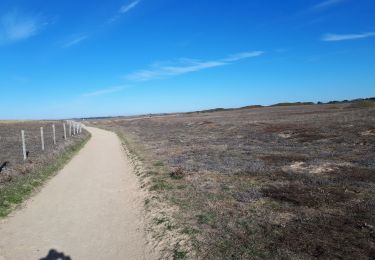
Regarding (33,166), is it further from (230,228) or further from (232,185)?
(230,228)

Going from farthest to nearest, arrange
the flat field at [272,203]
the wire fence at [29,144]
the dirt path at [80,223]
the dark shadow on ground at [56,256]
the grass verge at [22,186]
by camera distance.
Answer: the wire fence at [29,144] < the grass verge at [22,186] < the dirt path at [80,223] < the flat field at [272,203] < the dark shadow on ground at [56,256]

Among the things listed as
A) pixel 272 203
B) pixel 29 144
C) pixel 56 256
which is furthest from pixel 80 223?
pixel 29 144

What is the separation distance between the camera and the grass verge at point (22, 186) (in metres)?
12.0

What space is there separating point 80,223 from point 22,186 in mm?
5732

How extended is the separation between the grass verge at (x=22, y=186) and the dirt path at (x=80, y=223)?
1.34ft

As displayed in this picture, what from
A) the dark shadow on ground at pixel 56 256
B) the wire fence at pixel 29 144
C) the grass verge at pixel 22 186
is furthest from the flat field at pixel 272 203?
the wire fence at pixel 29 144

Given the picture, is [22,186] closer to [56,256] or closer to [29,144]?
[56,256]

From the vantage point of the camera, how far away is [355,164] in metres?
17.4

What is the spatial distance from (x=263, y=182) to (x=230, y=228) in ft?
18.3

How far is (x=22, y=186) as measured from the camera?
14.6 metres

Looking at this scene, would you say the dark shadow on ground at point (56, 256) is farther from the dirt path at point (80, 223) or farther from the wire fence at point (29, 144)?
the wire fence at point (29, 144)

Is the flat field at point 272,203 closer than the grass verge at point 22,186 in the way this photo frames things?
Yes

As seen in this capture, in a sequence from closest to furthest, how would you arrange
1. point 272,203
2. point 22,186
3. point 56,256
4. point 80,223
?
point 56,256
point 80,223
point 272,203
point 22,186

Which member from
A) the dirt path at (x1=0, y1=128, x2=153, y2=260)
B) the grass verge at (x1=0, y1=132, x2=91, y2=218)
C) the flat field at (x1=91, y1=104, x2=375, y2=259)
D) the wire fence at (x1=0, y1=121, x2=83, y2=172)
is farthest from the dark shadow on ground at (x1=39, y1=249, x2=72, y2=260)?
the wire fence at (x1=0, y1=121, x2=83, y2=172)
